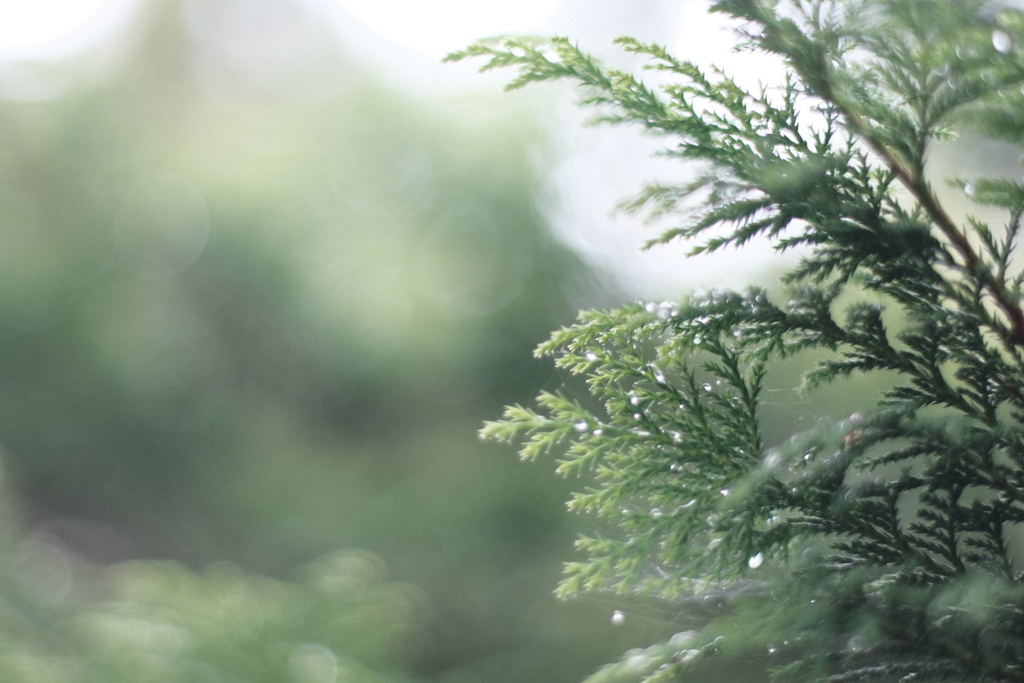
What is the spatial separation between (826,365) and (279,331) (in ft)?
6.40

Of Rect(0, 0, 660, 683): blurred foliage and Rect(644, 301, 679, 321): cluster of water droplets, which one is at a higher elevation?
Rect(0, 0, 660, 683): blurred foliage

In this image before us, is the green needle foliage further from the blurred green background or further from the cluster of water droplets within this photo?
the blurred green background

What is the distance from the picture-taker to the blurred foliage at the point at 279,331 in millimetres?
1876

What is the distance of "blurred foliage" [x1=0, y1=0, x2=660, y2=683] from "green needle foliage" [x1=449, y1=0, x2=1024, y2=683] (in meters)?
1.08

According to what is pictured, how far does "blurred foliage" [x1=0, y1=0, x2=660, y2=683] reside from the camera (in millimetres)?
1876

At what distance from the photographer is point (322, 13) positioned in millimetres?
2500

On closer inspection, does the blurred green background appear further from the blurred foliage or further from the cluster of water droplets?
the cluster of water droplets

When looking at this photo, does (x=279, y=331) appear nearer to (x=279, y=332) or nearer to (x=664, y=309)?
(x=279, y=332)

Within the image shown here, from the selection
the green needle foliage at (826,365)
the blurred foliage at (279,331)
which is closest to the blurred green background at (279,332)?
the blurred foliage at (279,331)

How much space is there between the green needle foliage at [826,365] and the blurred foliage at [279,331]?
42.5 inches

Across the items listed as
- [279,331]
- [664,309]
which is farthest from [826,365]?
[279,331]

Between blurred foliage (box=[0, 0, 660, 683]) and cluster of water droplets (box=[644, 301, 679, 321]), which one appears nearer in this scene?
cluster of water droplets (box=[644, 301, 679, 321])

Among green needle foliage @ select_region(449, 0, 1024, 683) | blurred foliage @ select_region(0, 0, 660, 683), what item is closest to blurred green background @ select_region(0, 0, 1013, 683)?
blurred foliage @ select_region(0, 0, 660, 683)

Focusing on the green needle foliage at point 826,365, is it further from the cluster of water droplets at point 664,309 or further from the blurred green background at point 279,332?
the blurred green background at point 279,332
